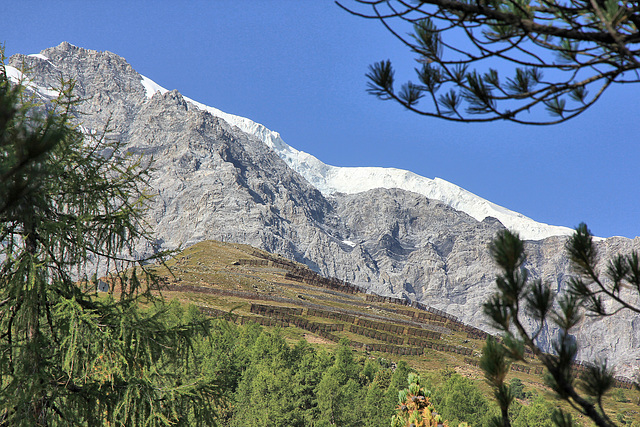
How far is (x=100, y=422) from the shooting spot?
6102 millimetres

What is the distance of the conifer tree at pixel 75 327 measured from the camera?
569 cm

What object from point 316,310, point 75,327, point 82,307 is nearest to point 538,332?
point 75,327

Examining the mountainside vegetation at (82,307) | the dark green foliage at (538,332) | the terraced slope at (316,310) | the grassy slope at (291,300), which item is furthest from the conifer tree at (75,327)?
the grassy slope at (291,300)

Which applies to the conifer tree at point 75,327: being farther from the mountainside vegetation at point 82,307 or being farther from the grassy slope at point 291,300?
the grassy slope at point 291,300

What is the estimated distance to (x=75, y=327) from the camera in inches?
231

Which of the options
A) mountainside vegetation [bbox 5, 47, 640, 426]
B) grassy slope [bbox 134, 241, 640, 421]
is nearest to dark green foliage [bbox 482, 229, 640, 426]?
mountainside vegetation [bbox 5, 47, 640, 426]

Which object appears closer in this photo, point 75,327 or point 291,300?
point 75,327

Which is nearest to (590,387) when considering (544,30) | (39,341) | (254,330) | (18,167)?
(544,30)

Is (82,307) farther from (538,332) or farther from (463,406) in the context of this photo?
(463,406)

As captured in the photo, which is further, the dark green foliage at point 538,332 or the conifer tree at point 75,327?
the conifer tree at point 75,327

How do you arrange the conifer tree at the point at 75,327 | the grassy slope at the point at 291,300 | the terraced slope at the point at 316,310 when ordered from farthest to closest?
the terraced slope at the point at 316,310 → the grassy slope at the point at 291,300 → the conifer tree at the point at 75,327

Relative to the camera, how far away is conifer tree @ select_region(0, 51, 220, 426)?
5.69 meters

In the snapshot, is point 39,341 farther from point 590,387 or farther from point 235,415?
point 235,415

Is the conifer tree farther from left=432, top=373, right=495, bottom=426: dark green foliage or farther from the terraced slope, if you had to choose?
the terraced slope
